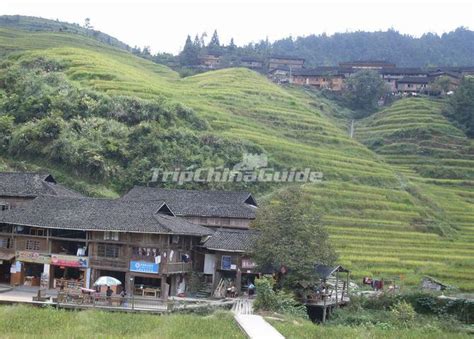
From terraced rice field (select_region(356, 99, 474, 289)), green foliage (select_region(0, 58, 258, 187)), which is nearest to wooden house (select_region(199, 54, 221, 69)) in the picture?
terraced rice field (select_region(356, 99, 474, 289))

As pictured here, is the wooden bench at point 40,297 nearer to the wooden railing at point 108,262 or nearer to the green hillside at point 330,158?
the wooden railing at point 108,262

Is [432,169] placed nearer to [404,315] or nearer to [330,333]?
[404,315]

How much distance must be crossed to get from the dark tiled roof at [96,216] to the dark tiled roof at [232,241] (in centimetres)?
140

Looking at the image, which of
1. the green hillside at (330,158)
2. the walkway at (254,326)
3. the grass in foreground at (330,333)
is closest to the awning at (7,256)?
the walkway at (254,326)

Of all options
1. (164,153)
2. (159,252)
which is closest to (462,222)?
(164,153)

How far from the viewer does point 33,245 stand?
139 ft

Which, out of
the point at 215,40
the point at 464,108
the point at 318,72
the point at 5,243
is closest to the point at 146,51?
the point at 215,40

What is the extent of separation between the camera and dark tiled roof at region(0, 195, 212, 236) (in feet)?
130

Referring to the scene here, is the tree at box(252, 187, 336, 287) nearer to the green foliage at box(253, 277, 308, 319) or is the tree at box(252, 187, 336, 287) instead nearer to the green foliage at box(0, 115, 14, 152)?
the green foliage at box(253, 277, 308, 319)

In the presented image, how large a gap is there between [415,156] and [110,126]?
1759 inches

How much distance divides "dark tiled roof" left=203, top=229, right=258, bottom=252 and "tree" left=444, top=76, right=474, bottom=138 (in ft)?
212

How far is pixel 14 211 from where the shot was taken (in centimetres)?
4281

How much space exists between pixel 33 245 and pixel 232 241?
1381cm

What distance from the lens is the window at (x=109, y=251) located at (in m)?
40.5
